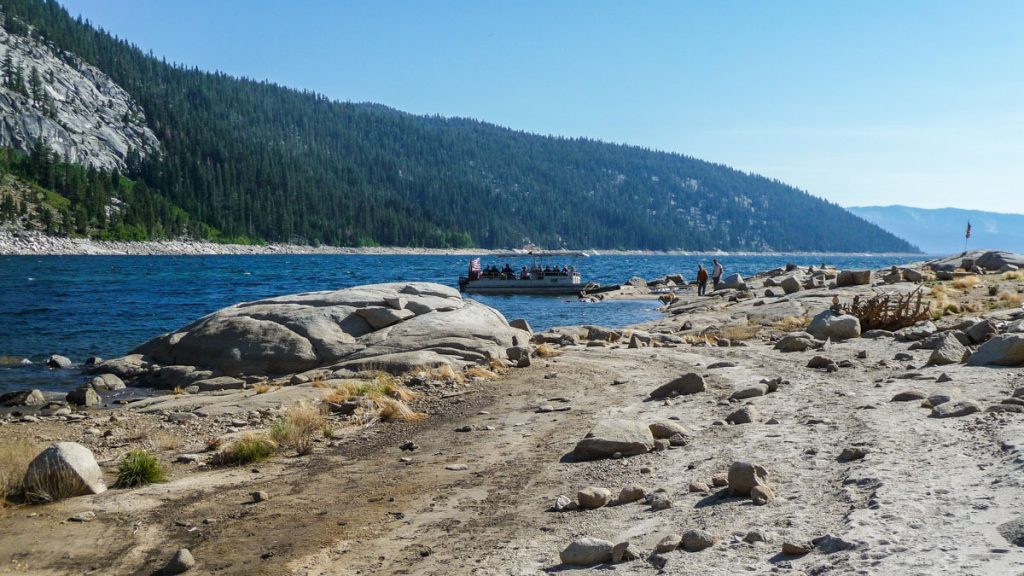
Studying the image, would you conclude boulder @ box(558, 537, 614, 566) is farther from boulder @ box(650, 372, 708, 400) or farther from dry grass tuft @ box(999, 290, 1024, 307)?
dry grass tuft @ box(999, 290, 1024, 307)

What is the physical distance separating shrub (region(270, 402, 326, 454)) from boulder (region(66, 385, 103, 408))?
25.0ft

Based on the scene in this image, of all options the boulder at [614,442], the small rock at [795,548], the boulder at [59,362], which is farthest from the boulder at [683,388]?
the boulder at [59,362]

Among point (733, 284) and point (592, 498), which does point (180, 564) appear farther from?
point (733, 284)

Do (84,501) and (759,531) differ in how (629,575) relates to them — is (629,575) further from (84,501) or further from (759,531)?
(84,501)

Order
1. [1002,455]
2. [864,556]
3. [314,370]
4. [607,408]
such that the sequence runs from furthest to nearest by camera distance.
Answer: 1. [314,370]
2. [607,408]
3. [1002,455]
4. [864,556]

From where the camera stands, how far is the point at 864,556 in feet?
18.2

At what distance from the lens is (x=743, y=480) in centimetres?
746

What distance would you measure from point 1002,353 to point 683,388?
18.1 feet

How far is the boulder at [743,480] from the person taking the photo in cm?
743

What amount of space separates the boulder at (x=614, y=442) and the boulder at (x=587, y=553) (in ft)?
11.7

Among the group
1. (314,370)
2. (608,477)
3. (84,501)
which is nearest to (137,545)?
(84,501)

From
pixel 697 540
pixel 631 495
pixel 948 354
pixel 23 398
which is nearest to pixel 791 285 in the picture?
pixel 948 354

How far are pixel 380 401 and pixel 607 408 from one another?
406 cm

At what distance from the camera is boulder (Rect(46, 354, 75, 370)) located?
79.1ft
